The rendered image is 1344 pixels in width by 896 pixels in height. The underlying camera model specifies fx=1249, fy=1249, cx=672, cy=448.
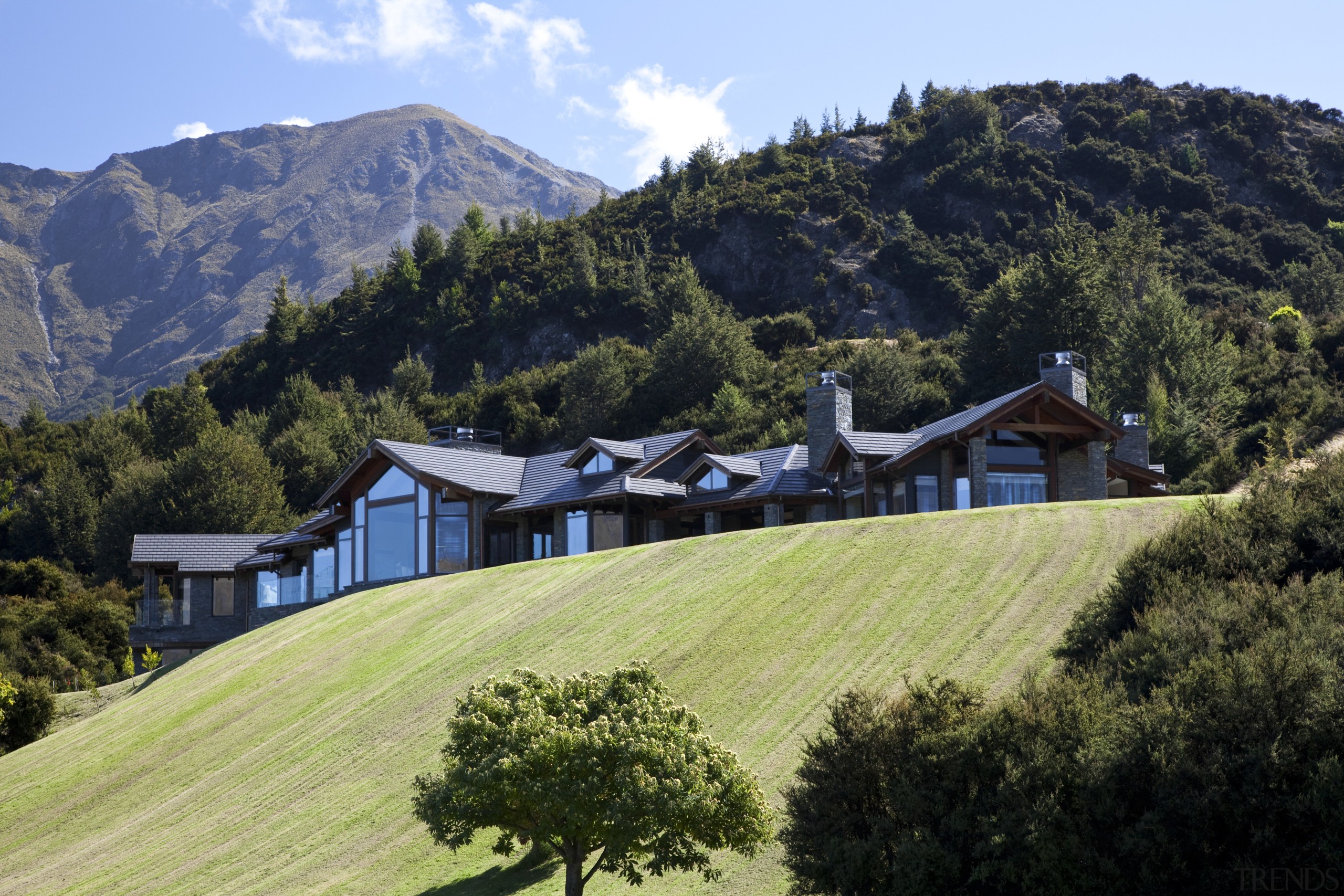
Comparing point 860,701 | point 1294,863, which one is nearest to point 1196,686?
point 1294,863

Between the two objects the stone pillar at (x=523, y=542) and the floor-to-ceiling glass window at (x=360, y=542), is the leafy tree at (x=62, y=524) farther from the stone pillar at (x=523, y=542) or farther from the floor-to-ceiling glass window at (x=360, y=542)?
the stone pillar at (x=523, y=542)

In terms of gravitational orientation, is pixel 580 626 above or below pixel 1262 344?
below

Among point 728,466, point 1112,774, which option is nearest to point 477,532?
point 728,466

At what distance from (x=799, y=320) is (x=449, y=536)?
45.6 metres

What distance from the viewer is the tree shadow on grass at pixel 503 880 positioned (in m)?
17.3

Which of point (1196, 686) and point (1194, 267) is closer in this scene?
point (1196, 686)

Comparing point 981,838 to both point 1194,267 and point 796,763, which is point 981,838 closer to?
point 796,763

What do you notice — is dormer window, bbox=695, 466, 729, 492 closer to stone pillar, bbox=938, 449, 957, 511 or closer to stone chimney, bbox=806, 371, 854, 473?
stone chimney, bbox=806, 371, 854, 473

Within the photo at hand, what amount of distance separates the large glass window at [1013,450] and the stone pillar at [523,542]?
16.2m

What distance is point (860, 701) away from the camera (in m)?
14.7

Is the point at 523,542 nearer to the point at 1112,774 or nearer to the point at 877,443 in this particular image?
the point at 877,443

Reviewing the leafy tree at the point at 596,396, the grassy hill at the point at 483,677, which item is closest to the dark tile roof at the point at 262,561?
the grassy hill at the point at 483,677

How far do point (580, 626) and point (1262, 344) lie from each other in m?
47.6

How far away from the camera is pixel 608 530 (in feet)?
137
